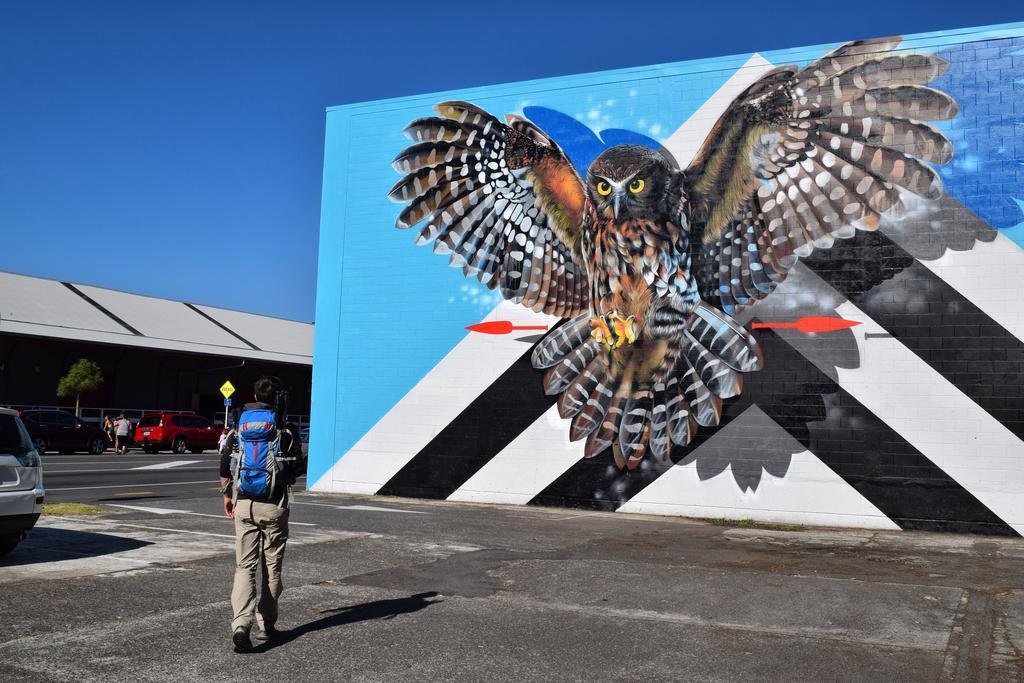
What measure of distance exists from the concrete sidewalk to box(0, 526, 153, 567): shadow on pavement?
0.19 feet

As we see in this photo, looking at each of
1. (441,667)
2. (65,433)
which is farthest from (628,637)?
(65,433)

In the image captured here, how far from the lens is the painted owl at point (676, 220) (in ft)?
50.3

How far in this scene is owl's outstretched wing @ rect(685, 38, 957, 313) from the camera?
15.1m

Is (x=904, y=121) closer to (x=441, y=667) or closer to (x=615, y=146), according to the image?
(x=615, y=146)

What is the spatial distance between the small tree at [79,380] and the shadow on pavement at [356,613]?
35.8 m

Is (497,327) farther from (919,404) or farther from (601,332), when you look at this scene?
(919,404)

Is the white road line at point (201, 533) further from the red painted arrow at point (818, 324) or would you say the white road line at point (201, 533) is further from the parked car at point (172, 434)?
the parked car at point (172, 434)

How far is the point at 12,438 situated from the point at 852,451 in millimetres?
12077

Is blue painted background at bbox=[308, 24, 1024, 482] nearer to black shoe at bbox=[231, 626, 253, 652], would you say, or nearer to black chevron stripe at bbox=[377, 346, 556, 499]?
black chevron stripe at bbox=[377, 346, 556, 499]

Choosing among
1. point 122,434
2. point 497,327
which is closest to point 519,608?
point 497,327

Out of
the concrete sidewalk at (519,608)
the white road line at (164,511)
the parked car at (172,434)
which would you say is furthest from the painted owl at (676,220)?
the parked car at (172,434)

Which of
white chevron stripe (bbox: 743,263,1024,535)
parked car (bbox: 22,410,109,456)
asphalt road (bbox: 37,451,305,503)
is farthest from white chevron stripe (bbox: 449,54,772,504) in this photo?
parked car (bbox: 22,410,109,456)

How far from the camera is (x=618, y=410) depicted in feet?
54.6

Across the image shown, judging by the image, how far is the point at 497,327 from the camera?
17.7 metres
